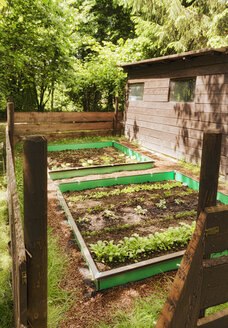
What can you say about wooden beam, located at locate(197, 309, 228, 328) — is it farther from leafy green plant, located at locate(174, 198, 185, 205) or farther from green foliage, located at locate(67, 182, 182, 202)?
green foliage, located at locate(67, 182, 182, 202)

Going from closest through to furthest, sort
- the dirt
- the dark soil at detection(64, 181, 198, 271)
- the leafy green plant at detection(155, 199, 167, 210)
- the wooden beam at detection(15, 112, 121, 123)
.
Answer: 1. the dirt
2. the dark soil at detection(64, 181, 198, 271)
3. the leafy green plant at detection(155, 199, 167, 210)
4. the wooden beam at detection(15, 112, 121, 123)

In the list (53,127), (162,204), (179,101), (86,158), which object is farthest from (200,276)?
(53,127)

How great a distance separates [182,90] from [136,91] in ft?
9.92

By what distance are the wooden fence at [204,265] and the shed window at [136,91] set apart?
9.84 m

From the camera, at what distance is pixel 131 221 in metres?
4.43

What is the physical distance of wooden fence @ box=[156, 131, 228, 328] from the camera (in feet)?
3.79

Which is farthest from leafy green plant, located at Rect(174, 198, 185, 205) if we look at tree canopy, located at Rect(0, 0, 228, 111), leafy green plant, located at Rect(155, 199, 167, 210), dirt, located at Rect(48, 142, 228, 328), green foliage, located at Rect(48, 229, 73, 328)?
tree canopy, located at Rect(0, 0, 228, 111)

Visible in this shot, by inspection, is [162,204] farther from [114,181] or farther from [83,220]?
[83,220]

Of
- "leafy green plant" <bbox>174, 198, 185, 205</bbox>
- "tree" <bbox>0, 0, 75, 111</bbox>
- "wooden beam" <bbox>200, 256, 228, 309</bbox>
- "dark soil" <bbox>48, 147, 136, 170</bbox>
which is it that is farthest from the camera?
"tree" <bbox>0, 0, 75, 111</bbox>

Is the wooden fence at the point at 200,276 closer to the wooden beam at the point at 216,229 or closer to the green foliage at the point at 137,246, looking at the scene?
the wooden beam at the point at 216,229

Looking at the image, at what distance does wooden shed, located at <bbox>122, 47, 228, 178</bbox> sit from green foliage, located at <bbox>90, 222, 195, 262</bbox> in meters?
3.89

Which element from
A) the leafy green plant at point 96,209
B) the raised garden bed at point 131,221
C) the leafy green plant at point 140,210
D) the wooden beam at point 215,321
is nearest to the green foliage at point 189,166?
the raised garden bed at point 131,221

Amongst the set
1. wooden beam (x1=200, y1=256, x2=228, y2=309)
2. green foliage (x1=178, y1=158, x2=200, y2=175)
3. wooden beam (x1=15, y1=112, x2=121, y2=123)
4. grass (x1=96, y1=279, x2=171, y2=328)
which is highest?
wooden beam (x1=15, y1=112, x2=121, y2=123)

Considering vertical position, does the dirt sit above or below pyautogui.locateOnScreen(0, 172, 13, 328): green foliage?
below
